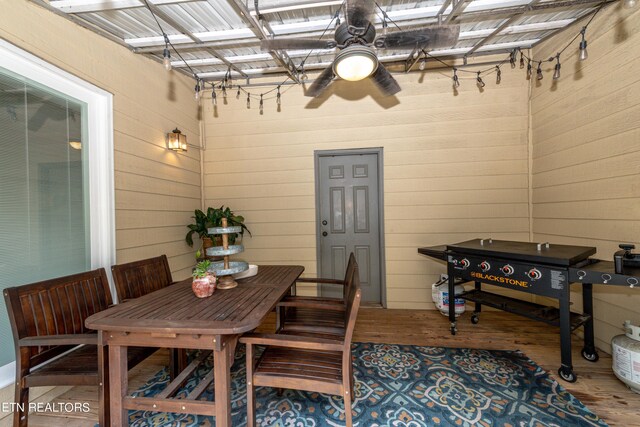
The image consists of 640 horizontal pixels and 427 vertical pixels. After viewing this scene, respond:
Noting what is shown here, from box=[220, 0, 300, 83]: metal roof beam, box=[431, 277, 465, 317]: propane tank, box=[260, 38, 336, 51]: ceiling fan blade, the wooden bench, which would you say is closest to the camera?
the wooden bench

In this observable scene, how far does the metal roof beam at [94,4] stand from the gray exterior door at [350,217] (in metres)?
2.35

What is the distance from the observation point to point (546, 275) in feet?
6.89

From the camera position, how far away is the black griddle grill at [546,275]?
199 cm

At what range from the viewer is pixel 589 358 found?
2324 millimetres

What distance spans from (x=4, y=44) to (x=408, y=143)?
3.77 meters

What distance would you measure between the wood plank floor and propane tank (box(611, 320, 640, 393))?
0.11m

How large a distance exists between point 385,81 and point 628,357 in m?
2.81

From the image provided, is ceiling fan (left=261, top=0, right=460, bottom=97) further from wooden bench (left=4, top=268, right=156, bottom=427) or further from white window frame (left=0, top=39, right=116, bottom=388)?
wooden bench (left=4, top=268, right=156, bottom=427)

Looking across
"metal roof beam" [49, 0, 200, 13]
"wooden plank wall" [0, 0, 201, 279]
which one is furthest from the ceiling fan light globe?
"wooden plank wall" [0, 0, 201, 279]

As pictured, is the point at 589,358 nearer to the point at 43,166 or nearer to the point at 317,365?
the point at 317,365

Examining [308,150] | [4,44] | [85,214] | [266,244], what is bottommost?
[266,244]

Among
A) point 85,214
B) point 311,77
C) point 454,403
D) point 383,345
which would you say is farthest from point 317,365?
point 311,77

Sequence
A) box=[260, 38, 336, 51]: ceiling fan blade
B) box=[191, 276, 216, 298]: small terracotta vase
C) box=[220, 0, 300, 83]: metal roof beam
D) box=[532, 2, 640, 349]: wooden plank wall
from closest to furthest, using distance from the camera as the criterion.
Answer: box=[191, 276, 216, 298]: small terracotta vase
box=[260, 38, 336, 51]: ceiling fan blade
box=[220, 0, 300, 83]: metal roof beam
box=[532, 2, 640, 349]: wooden plank wall

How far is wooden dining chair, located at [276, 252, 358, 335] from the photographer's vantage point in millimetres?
1959
